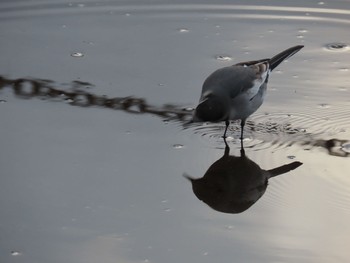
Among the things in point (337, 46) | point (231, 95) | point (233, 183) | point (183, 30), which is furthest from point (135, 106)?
point (337, 46)

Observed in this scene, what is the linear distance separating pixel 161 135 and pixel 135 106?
44 centimetres

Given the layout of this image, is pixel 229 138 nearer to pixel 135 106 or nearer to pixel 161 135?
pixel 161 135

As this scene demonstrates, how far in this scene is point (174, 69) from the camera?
6.79 meters

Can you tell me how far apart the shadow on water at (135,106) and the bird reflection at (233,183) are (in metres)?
0.30

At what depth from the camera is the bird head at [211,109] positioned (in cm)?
547

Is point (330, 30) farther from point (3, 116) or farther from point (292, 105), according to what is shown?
point (3, 116)

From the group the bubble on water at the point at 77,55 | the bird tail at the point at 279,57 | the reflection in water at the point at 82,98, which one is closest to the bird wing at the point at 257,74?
the bird tail at the point at 279,57

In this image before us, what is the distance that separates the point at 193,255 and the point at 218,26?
3496 mm

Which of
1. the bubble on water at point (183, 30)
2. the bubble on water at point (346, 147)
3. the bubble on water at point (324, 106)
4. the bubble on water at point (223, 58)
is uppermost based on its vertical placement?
the bubble on water at point (183, 30)

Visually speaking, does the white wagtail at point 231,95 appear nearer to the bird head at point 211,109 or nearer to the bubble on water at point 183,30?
the bird head at point 211,109

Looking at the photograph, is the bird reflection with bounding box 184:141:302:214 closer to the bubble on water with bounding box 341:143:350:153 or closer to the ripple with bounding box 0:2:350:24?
the bubble on water with bounding box 341:143:350:153

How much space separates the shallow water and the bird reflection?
0.01m

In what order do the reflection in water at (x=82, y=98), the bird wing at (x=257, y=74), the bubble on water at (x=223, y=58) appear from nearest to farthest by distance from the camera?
the bird wing at (x=257, y=74) < the reflection in water at (x=82, y=98) < the bubble on water at (x=223, y=58)

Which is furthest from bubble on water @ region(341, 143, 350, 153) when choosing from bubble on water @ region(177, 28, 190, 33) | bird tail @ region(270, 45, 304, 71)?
bubble on water @ region(177, 28, 190, 33)
